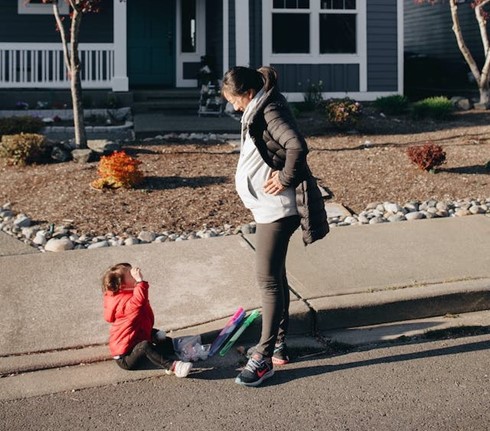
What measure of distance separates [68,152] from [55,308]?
556 cm

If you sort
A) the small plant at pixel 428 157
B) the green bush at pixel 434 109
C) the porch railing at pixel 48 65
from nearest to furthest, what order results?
the small plant at pixel 428 157 → the green bush at pixel 434 109 → the porch railing at pixel 48 65

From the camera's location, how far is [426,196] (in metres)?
9.30

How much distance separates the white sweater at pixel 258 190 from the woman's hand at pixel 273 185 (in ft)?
0.11

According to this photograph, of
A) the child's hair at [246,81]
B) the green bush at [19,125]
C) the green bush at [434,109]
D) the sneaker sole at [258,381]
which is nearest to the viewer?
the child's hair at [246,81]

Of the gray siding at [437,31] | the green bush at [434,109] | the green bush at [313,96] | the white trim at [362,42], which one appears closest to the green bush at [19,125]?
Answer: the green bush at [313,96]

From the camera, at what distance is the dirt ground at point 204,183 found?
8.45 meters

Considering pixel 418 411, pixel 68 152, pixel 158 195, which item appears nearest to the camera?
pixel 418 411

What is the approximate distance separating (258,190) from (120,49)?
1243 cm

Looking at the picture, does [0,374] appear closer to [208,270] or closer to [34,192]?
[208,270]

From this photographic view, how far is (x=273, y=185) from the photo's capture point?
Result: 178 inches

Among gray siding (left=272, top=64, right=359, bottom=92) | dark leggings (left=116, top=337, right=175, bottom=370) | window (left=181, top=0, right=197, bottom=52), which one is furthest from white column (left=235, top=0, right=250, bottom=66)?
dark leggings (left=116, top=337, right=175, bottom=370)

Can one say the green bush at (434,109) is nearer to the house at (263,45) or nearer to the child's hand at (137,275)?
the house at (263,45)

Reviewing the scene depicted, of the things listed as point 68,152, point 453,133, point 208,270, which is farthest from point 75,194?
point 453,133

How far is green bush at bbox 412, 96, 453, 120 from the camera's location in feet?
48.3
